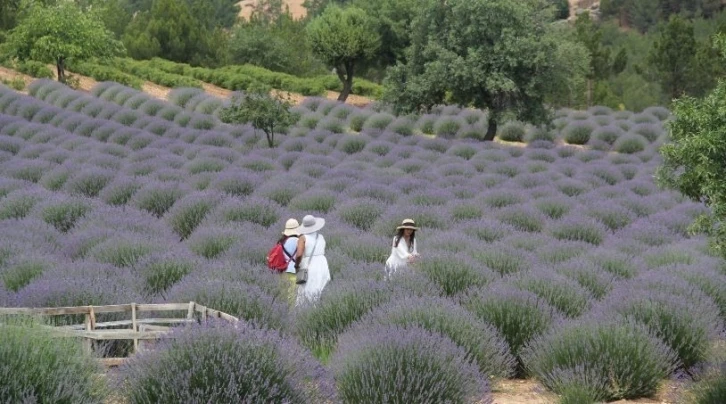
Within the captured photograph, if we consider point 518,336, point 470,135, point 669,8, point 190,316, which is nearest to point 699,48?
point 470,135

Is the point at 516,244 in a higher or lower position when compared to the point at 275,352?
lower

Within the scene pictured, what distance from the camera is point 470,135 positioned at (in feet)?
81.8

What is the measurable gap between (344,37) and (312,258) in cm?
2328

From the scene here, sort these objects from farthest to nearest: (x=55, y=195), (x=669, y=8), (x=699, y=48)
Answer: (x=669, y=8), (x=699, y=48), (x=55, y=195)

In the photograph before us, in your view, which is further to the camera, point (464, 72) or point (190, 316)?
point (464, 72)

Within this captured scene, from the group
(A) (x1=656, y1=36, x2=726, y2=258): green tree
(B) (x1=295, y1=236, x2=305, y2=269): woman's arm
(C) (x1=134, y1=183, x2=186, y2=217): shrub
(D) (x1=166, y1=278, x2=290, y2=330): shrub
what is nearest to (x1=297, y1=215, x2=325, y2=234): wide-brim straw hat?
(B) (x1=295, y1=236, x2=305, y2=269): woman's arm

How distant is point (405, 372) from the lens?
509 cm

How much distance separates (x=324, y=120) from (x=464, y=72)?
3885mm

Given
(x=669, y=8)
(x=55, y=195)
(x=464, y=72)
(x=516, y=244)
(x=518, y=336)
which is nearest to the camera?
(x=518, y=336)

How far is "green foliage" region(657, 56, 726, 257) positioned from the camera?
555cm

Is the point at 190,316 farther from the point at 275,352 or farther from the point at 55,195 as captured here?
the point at 55,195

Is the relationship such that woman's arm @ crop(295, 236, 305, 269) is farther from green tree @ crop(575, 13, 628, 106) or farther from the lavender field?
green tree @ crop(575, 13, 628, 106)

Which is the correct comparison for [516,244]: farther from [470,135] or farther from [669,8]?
[669,8]

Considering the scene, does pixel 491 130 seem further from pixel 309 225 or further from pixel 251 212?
pixel 309 225
